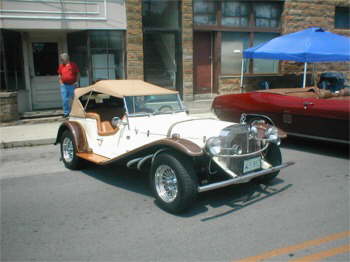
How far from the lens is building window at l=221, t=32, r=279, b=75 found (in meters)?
13.0

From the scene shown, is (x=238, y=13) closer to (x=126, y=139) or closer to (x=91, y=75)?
(x=91, y=75)

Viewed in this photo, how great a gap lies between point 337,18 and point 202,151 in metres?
13.8

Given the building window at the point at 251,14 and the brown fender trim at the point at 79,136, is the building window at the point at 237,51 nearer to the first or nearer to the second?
the building window at the point at 251,14

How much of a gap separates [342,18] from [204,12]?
6.75 m

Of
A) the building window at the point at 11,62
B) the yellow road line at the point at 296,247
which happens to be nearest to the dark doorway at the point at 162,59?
the building window at the point at 11,62

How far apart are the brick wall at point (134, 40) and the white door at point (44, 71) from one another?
7.06 feet

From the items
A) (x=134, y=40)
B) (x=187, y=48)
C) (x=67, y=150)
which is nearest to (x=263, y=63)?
(x=187, y=48)

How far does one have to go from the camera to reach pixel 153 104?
5508 mm

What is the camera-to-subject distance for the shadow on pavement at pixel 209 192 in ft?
14.6

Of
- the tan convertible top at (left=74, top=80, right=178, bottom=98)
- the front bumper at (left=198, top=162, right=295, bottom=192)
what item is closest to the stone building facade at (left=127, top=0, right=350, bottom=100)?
the tan convertible top at (left=74, top=80, right=178, bottom=98)

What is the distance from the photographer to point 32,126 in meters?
9.77

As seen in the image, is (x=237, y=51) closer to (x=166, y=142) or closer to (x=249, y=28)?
(x=249, y=28)

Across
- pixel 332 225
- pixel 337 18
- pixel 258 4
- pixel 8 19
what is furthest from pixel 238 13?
pixel 332 225

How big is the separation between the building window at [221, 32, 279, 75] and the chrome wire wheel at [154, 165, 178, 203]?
363 inches
